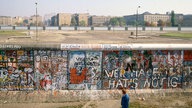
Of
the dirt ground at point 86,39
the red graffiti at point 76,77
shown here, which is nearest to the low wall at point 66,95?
the red graffiti at point 76,77

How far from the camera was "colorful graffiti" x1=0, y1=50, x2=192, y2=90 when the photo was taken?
1152 cm

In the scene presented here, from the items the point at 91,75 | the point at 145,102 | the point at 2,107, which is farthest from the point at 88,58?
the point at 2,107

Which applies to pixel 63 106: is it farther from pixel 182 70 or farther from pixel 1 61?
pixel 182 70

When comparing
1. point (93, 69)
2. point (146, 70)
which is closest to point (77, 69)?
point (93, 69)

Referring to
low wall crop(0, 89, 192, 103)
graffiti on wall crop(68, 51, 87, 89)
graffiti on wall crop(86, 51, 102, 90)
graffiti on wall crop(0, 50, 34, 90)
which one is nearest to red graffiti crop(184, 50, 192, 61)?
low wall crop(0, 89, 192, 103)

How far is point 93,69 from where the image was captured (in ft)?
39.1

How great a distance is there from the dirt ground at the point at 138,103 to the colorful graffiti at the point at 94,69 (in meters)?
0.57

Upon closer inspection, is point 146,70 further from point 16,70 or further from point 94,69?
point 16,70

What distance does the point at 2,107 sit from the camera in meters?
10.6

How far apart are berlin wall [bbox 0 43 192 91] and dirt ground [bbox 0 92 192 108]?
1.82ft

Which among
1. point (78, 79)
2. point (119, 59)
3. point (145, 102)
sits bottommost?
point (145, 102)

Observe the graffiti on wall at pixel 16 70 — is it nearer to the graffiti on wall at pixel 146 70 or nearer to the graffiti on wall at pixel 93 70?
the graffiti on wall at pixel 93 70

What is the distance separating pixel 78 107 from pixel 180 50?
19.3 feet

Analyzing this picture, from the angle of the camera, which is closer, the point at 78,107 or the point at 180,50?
the point at 78,107
